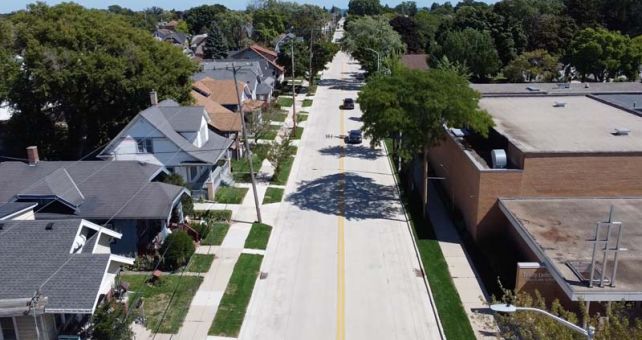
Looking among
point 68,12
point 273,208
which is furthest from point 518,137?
point 68,12

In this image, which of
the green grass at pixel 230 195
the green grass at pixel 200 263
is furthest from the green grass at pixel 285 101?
the green grass at pixel 200 263

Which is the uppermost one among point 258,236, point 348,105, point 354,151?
point 348,105

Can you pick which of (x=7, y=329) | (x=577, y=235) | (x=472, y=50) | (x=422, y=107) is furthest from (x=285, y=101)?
(x=7, y=329)

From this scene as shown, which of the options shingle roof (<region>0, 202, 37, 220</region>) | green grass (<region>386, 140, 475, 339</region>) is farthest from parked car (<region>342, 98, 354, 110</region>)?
shingle roof (<region>0, 202, 37, 220</region>)

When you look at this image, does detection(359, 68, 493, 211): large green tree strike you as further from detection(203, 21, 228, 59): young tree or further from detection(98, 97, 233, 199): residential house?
detection(203, 21, 228, 59): young tree

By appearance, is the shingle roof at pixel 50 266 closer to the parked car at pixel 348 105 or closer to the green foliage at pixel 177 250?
the green foliage at pixel 177 250

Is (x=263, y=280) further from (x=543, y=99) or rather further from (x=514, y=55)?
(x=514, y=55)

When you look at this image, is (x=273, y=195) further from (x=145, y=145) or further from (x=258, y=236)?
(x=145, y=145)
